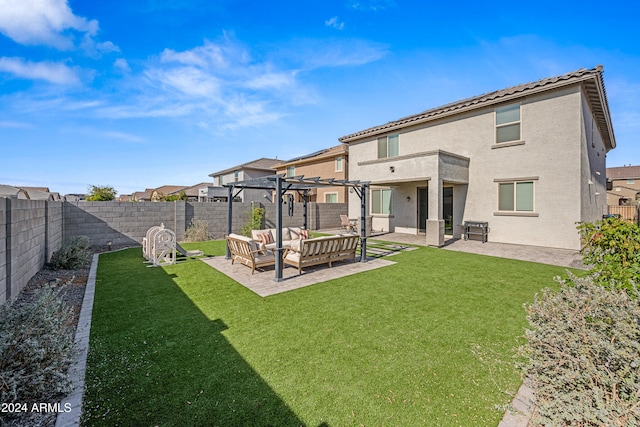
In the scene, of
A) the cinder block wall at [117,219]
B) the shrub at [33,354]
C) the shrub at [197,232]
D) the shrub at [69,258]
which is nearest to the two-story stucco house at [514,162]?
the shrub at [197,232]

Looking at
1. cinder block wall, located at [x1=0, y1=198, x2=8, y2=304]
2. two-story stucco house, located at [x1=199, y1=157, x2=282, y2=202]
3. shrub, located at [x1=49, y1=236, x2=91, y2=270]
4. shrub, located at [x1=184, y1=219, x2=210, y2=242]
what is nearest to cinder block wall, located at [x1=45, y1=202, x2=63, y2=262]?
shrub, located at [x1=49, y1=236, x2=91, y2=270]

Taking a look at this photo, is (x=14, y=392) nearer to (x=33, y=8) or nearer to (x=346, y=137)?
(x=33, y=8)

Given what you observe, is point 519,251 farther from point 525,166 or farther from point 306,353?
point 306,353

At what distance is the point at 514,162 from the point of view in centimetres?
1228

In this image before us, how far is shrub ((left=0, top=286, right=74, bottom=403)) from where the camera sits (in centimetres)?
260

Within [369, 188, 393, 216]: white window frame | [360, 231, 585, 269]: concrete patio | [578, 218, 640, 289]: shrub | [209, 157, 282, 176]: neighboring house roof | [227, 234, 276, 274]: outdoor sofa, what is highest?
[209, 157, 282, 176]: neighboring house roof

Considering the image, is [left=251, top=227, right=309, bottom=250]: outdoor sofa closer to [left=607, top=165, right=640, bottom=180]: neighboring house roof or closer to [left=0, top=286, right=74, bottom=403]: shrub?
[left=0, top=286, right=74, bottom=403]: shrub

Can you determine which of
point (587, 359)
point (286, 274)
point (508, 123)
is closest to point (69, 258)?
point (286, 274)

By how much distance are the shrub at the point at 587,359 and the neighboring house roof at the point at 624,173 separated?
56589 mm

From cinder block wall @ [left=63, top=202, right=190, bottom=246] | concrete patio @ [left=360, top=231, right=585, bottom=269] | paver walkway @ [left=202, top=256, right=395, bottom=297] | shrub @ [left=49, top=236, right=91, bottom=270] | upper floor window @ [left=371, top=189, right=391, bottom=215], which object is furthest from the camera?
upper floor window @ [left=371, top=189, right=391, bottom=215]

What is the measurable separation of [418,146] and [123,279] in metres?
14.7

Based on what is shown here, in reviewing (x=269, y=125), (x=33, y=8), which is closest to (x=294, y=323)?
(x=33, y=8)

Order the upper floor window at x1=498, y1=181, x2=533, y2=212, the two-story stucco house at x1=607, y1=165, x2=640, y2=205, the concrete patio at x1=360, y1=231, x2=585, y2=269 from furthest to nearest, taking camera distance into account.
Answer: the two-story stucco house at x1=607, y1=165, x2=640, y2=205 < the upper floor window at x1=498, y1=181, x2=533, y2=212 < the concrete patio at x1=360, y1=231, x2=585, y2=269

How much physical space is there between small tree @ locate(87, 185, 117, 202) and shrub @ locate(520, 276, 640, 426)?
22876mm
